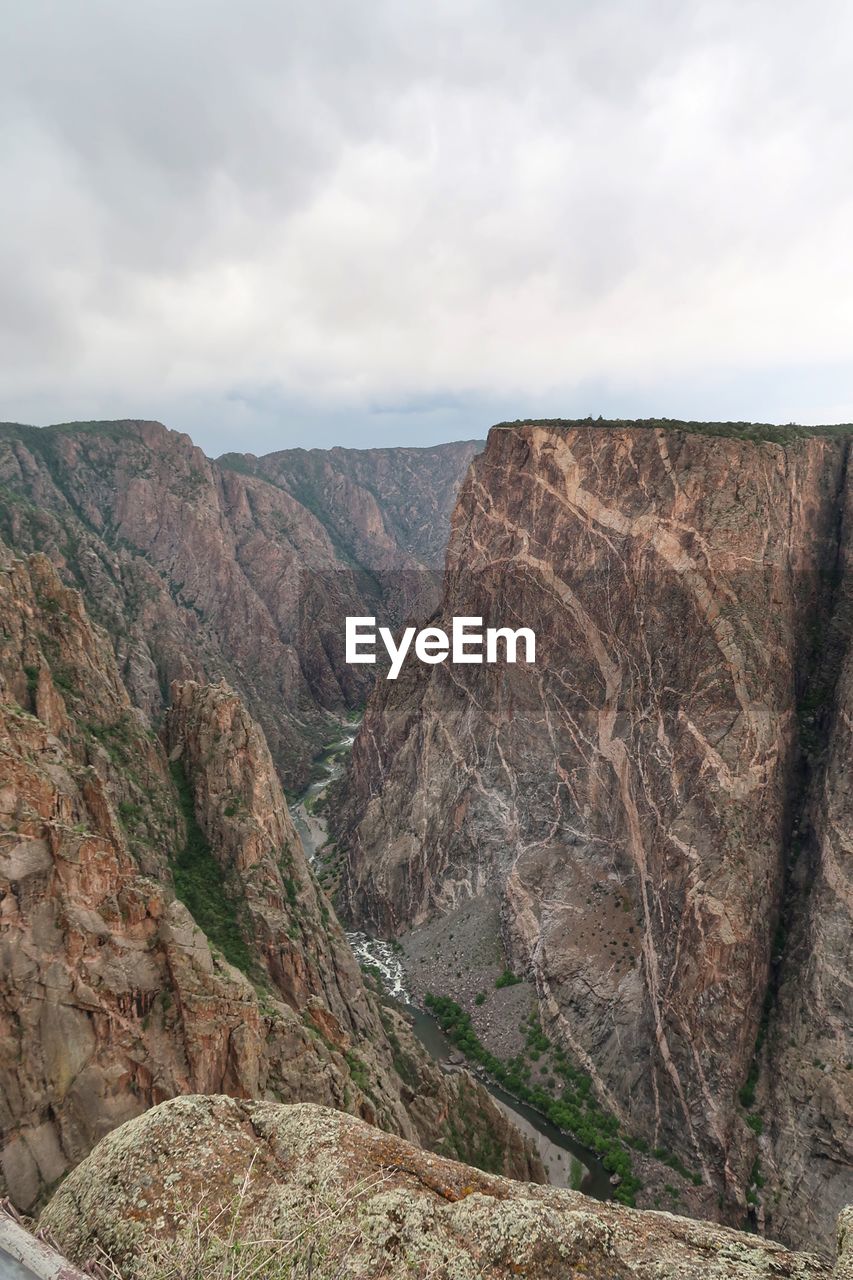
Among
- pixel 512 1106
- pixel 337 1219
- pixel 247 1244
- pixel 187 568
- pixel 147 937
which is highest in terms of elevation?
pixel 187 568

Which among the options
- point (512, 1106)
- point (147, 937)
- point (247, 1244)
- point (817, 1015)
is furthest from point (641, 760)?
point (247, 1244)

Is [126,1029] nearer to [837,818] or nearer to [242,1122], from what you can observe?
[242,1122]

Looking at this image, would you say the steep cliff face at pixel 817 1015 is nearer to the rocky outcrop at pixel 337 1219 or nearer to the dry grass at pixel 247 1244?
the rocky outcrop at pixel 337 1219

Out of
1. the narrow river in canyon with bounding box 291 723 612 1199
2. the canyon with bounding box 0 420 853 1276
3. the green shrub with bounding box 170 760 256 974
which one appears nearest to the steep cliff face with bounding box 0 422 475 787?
the narrow river in canyon with bounding box 291 723 612 1199

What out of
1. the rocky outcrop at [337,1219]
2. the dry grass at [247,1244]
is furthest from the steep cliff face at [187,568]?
the dry grass at [247,1244]

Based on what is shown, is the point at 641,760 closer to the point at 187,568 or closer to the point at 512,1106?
the point at 512,1106

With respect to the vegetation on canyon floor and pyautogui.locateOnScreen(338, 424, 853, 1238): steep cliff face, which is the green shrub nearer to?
the vegetation on canyon floor
